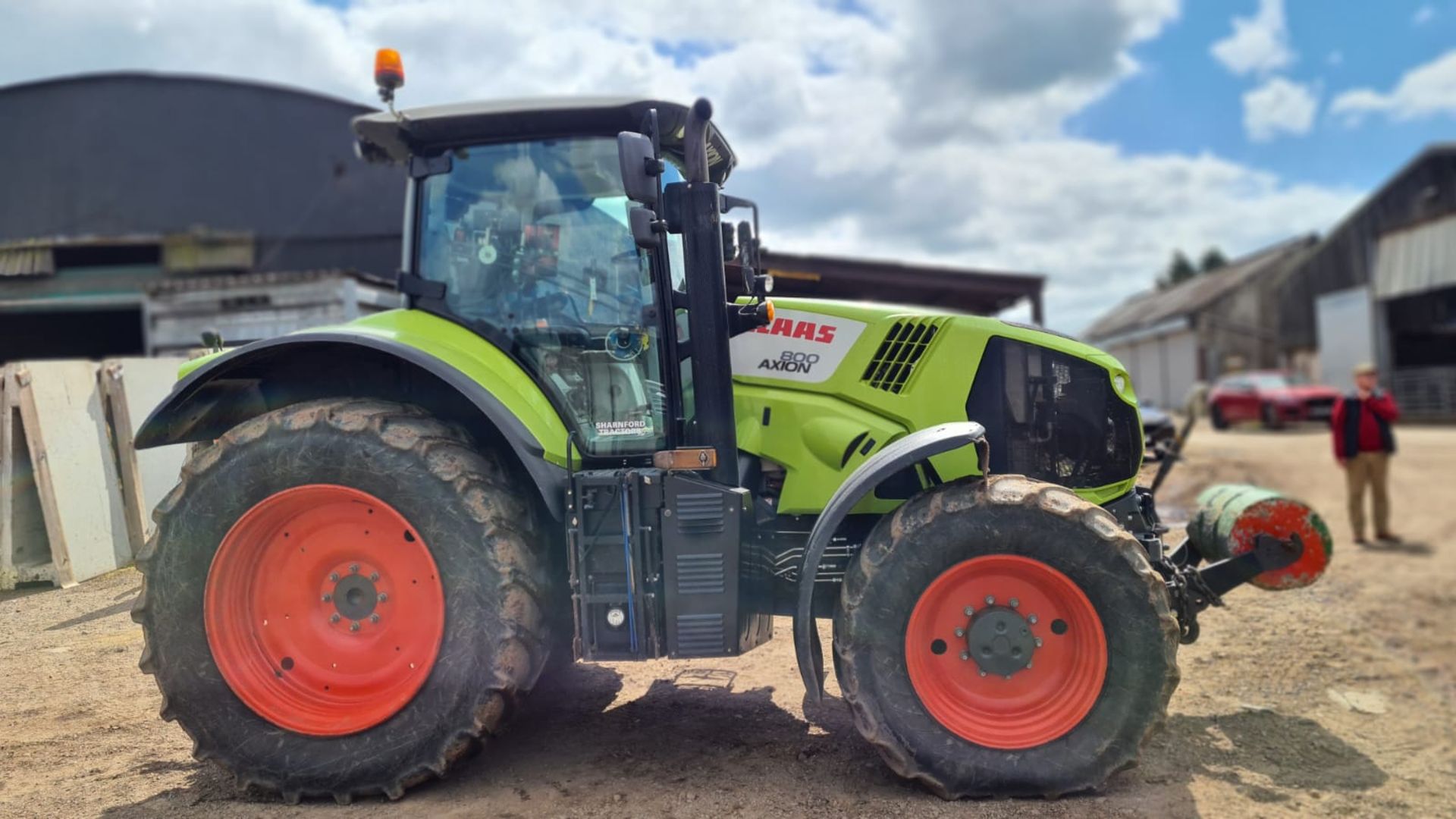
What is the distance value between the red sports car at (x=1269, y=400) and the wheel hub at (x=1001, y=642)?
20.1 m

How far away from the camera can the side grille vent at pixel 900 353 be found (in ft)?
13.1

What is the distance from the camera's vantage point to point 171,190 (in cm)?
1283

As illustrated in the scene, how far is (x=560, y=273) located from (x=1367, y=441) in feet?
30.5

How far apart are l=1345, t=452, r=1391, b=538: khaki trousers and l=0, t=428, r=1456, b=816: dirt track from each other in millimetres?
4317

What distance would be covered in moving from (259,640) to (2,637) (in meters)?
1.23

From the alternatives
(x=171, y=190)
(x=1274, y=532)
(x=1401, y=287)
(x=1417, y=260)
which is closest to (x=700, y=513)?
(x=1274, y=532)

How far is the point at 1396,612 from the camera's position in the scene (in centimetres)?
804

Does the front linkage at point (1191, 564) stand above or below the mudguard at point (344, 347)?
below

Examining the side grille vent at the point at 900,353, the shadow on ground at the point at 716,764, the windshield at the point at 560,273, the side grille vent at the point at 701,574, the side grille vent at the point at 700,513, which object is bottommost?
the shadow on ground at the point at 716,764

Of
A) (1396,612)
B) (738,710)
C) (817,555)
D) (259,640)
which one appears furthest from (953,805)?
(1396,612)

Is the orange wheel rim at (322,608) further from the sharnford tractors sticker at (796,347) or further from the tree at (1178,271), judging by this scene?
the tree at (1178,271)

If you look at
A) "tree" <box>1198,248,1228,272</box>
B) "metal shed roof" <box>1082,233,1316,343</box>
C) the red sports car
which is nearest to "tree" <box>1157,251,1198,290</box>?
"tree" <box>1198,248,1228,272</box>

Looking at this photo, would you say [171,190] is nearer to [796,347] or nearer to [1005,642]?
[796,347]

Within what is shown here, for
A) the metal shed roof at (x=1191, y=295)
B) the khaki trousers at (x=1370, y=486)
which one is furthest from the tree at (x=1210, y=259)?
the khaki trousers at (x=1370, y=486)
